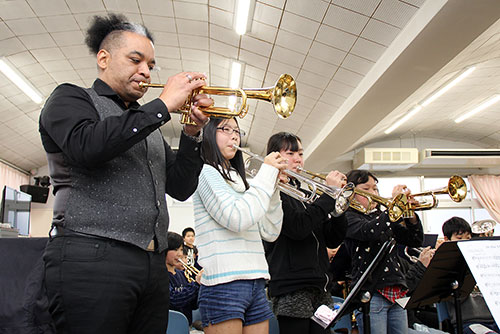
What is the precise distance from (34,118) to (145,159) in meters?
9.07

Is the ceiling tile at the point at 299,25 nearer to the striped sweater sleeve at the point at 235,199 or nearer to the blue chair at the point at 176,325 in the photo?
the striped sweater sleeve at the point at 235,199

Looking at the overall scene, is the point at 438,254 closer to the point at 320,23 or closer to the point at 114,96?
Result: the point at 114,96

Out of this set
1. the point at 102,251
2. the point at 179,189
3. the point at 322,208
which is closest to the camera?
the point at 102,251

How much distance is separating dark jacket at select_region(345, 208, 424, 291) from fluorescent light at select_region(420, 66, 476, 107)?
504 centimetres

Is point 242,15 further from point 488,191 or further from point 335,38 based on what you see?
point 488,191

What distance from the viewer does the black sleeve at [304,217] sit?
2115 mm

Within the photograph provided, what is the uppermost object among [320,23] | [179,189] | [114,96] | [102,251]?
[320,23]

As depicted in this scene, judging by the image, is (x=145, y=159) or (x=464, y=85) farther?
(x=464, y=85)

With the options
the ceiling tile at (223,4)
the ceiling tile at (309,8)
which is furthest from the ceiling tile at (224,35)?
the ceiling tile at (309,8)

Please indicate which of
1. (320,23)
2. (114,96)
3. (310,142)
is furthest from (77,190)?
(310,142)

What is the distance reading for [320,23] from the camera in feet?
17.0

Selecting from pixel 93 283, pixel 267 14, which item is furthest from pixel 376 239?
pixel 267 14

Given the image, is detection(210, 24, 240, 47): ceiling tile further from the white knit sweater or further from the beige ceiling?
the white knit sweater

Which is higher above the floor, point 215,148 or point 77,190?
point 215,148
